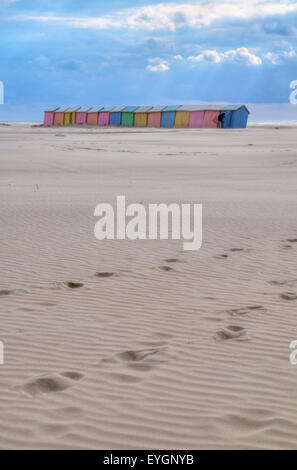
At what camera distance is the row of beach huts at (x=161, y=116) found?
5303 centimetres

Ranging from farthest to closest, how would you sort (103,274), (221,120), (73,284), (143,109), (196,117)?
(143,109), (196,117), (221,120), (103,274), (73,284)

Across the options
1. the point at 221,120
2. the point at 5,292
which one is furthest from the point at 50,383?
the point at 221,120

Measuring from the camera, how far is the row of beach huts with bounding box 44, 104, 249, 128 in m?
53.0

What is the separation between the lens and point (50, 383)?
4480 millimetres

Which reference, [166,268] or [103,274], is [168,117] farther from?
[103,274]

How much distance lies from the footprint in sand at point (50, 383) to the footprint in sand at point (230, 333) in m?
1.44

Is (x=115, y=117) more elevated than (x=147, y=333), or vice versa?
(x=115, y=117)

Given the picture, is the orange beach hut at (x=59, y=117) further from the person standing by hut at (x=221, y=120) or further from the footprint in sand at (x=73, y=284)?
the footprint in sand at (x=73, y=284)

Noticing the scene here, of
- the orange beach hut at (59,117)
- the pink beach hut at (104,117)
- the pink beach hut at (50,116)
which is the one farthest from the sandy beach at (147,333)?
the pink beach hut at (50,116)

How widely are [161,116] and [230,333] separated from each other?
52595 millimetres

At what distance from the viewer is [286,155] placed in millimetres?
28281

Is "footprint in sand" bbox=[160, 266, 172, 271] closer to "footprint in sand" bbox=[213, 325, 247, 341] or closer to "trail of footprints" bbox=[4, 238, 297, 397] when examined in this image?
"trail of footprints" bbox=[4, 238, 297, 397]

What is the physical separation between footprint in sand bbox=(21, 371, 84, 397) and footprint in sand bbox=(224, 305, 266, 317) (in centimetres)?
204
